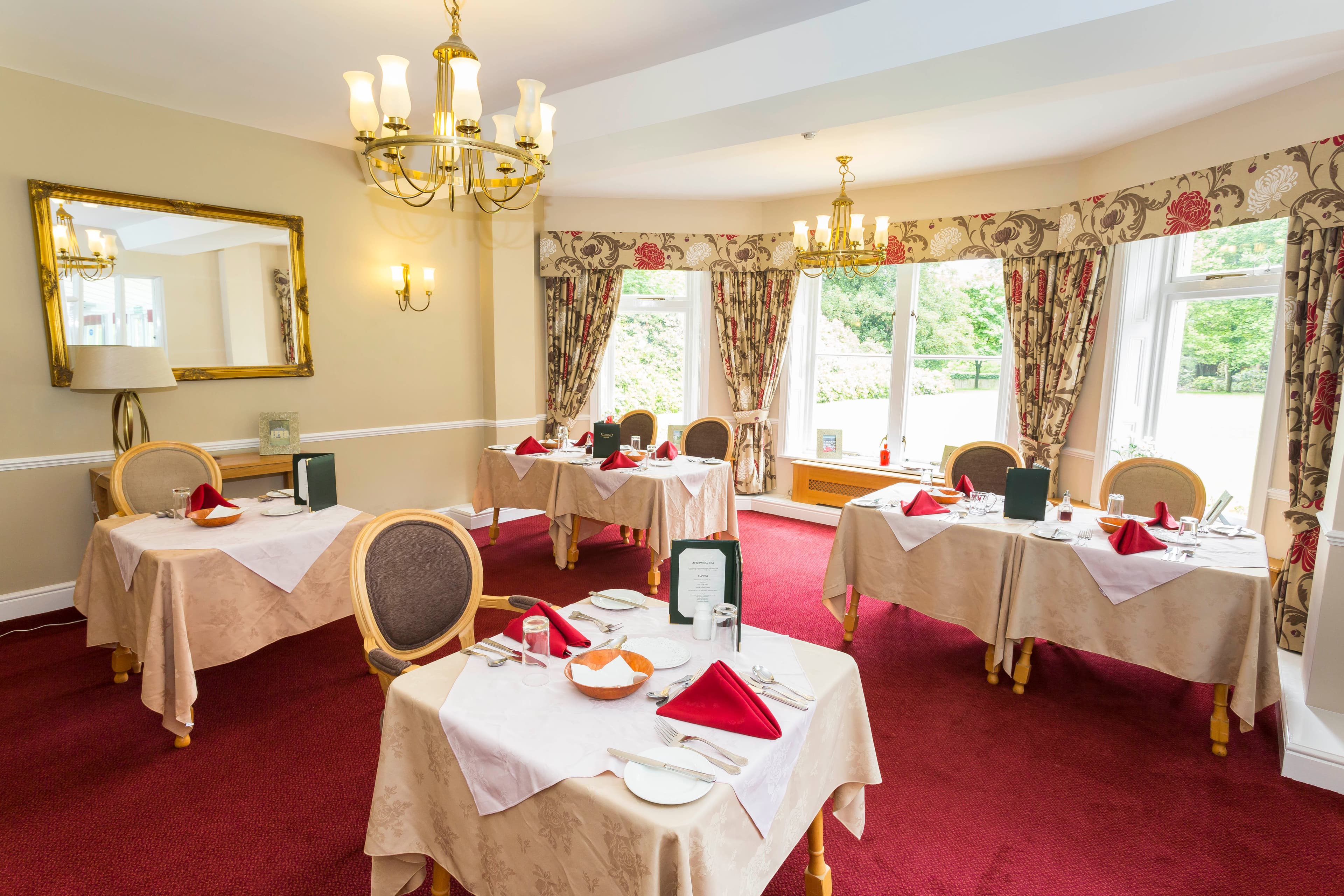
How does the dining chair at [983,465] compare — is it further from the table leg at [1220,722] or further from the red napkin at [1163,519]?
the table leg at [1220,722]

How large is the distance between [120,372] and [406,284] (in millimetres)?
1995

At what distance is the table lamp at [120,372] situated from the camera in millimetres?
3293

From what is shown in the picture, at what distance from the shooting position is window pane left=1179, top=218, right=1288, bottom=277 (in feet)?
12.0

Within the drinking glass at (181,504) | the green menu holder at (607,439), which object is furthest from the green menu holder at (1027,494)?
the drinking glass at (181,504)

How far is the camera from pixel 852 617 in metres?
3.46

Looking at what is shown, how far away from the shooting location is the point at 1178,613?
255cm

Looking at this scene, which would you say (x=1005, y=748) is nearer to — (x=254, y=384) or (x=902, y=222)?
(x=902, y=222)

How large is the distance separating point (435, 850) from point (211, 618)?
5.19 ft

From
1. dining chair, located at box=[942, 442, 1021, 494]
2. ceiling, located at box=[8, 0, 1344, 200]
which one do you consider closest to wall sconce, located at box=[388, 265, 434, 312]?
ceiling, located at box=[8, 0, 1344, 200]

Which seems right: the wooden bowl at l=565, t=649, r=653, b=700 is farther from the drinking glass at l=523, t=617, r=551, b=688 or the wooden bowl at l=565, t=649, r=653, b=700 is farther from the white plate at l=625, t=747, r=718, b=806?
the white plate at l=625, t=747, r=718, b=806

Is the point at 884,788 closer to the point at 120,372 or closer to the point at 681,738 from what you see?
the point at 681,738

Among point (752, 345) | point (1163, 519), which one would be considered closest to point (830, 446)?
point (752, 345)

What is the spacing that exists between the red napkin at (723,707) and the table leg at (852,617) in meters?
2.11

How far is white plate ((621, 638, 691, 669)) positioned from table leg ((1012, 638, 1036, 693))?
1945 mm
